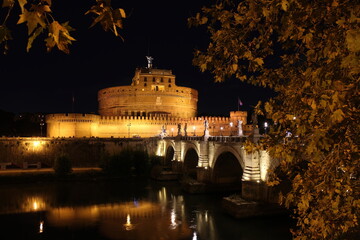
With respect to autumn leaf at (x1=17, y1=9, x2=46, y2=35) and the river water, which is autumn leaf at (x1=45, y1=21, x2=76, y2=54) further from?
the river water

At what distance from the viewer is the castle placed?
148ft

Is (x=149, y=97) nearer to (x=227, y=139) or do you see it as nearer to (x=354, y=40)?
(x=227, y=139)

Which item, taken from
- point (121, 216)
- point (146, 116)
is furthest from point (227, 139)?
point (146, 116)

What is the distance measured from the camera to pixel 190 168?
3183 centimetres

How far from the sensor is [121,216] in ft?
60.7

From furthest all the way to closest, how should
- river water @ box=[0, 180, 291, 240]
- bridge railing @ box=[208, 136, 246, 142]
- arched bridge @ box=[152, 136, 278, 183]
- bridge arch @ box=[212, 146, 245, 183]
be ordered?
bridge arch @ box=[212, 146, 245, 183] → bridge railing @ box=[208, 136, 246, 142] → arched bridge @ box=[152, 136, 278, 183] → river water @ box=[0, 180, 291, 240]

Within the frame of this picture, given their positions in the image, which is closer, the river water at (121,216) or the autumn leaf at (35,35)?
the autumn leaf at (35,35)

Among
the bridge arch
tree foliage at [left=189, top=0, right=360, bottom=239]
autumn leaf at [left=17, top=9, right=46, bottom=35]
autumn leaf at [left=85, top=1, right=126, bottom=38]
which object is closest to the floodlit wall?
the bridge arch

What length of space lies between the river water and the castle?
1839 cm

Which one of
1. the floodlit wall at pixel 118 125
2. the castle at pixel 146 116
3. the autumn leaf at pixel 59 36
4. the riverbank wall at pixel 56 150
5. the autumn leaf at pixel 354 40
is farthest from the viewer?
the castle at pixel 146 116

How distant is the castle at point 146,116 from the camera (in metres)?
45.0

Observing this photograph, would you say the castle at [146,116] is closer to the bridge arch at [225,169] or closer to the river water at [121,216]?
the river water at [121,216]

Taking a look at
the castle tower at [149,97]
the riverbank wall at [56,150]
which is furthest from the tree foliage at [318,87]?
the castle tower at [149,97]

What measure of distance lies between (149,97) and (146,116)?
13.4ft
